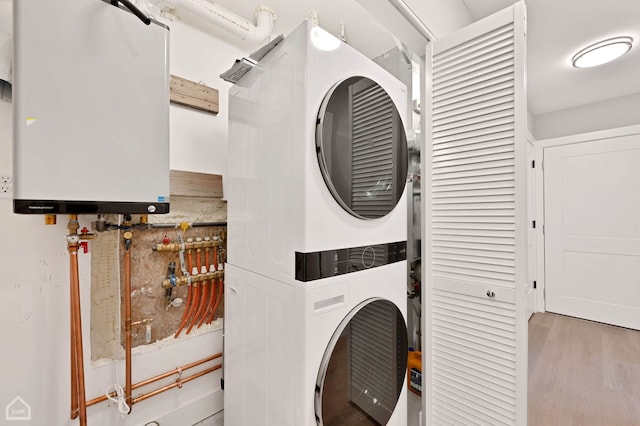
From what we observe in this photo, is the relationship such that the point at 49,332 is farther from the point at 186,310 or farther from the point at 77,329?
the point at 186,310

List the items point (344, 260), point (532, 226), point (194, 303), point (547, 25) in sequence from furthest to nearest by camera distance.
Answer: point (532, 226), point (547, 25), point (194, 303), point (344, 260)

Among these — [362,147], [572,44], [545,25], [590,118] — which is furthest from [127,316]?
[590,118]

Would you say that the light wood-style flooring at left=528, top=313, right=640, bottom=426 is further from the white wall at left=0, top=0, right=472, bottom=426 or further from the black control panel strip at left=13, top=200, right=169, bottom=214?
the black control panel strip at left=13, top=200, right=169, bottom=214

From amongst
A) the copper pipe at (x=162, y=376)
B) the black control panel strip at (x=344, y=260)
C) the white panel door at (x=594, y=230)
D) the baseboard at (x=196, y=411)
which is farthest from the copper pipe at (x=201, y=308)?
the white panel door at (x=594, y=230)

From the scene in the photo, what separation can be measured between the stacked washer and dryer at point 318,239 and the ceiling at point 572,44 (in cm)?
153

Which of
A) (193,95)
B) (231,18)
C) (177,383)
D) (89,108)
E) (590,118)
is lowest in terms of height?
(177,383)

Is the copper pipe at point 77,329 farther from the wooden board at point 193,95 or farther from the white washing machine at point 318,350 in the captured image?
the wooden board at point 193,95

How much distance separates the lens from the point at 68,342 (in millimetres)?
1271

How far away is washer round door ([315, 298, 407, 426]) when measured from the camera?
3.42 ft

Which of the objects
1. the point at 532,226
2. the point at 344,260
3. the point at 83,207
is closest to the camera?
the point at 83,207

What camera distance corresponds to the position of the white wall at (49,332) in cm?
113

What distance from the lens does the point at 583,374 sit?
237cm

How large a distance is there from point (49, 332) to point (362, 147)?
64.5 inches

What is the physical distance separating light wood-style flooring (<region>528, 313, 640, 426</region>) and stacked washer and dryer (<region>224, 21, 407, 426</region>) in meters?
1.51
